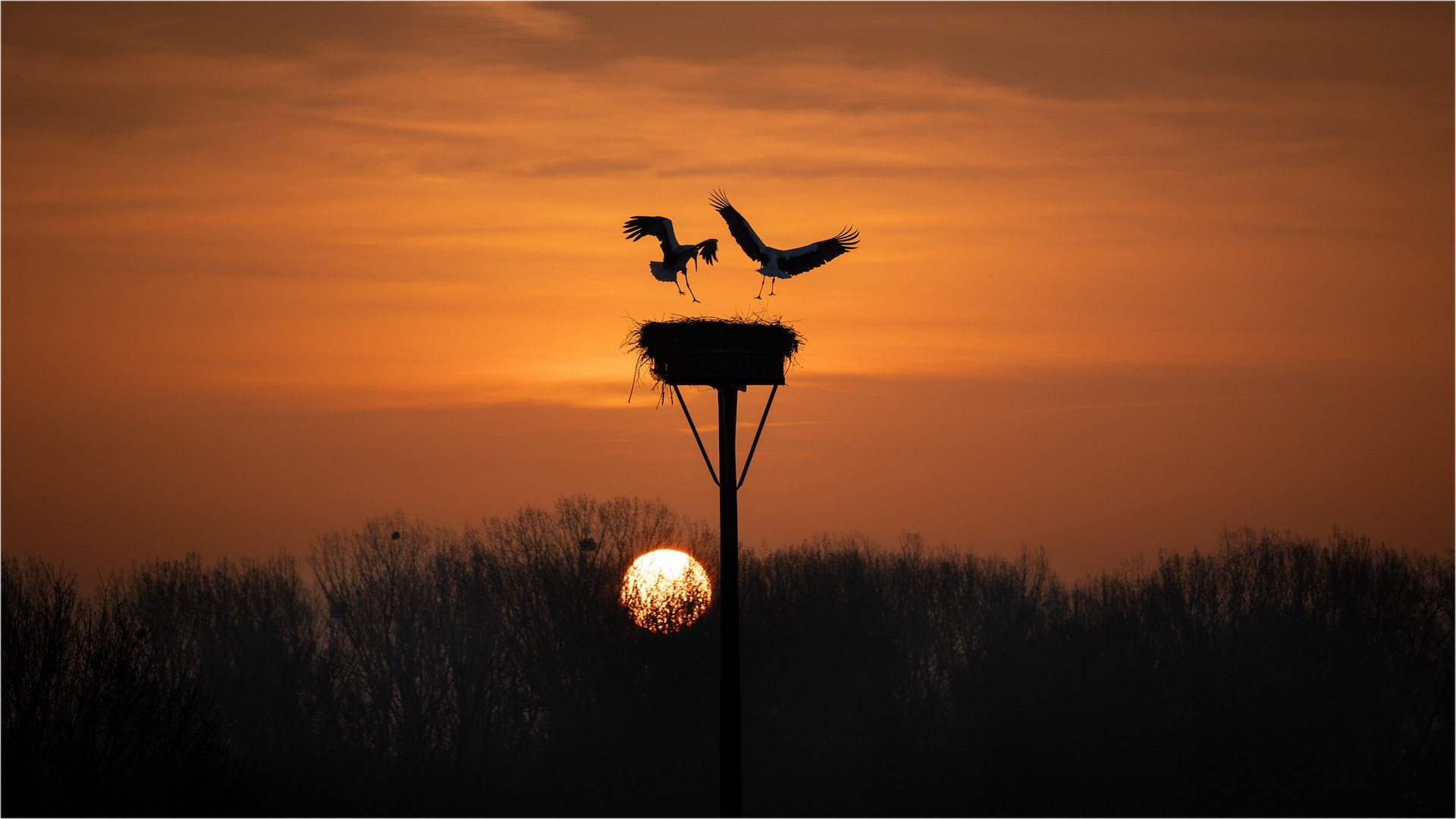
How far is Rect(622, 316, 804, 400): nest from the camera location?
1363 centimetres

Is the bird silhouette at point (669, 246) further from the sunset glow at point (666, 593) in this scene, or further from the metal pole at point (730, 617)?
the sunset glow at point (666, 593)

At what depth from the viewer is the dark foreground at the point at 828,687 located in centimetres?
3809

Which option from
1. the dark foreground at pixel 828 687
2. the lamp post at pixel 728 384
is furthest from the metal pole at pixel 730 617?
the dark foreground at pixel 828 687

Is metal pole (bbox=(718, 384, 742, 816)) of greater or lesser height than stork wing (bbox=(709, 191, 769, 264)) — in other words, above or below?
below

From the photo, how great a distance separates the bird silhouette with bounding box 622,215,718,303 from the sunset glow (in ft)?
87.3

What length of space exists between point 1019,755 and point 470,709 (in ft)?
51.0

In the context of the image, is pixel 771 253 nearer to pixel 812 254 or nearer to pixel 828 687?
pixel 812 254

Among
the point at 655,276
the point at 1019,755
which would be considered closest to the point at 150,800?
the point at 655,276

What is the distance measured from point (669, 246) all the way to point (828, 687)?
2924 centimetres

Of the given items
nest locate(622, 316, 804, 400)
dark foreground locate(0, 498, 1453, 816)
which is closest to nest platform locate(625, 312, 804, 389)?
nest locate(622, 316, 804, 400)

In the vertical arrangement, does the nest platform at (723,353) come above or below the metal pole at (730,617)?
above

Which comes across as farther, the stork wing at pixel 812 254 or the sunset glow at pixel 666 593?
the sunset glow at pixel 666 593

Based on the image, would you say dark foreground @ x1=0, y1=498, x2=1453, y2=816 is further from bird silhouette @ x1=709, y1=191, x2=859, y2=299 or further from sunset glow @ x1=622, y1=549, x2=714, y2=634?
bird silhouette @ x1=709, y1=191, x2=859, y2=299

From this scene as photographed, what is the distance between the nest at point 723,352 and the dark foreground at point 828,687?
24.9 meters
